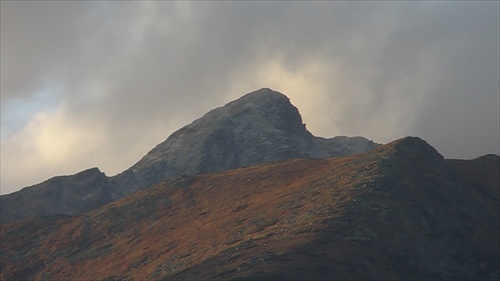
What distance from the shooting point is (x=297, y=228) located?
2781 inches

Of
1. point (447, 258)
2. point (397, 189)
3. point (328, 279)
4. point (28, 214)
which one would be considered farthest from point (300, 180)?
point (28, 214)

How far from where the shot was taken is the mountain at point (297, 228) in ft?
211

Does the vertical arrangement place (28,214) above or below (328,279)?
above

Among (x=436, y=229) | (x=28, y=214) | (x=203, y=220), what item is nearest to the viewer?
Answer: (x=436, y=229)

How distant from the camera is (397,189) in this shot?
82.2 meters

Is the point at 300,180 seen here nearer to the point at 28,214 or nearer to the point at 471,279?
the point at 471,279

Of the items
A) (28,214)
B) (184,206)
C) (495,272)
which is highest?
(28,214)

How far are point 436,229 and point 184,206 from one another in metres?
47.1

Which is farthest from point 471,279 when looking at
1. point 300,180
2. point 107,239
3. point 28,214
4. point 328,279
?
point 28,214

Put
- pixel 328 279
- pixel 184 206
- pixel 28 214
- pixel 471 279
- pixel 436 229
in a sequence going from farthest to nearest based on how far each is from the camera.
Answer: pixel 28 214 → pixel 184 206 → pixel 436 229 → pixel 471 279 → pixel 328 279

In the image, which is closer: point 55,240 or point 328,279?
point 328,279

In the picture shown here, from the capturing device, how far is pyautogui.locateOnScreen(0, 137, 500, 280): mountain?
211 ft

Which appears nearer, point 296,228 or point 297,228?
point 297,228

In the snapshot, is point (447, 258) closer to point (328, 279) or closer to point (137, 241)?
point (328, 279)
